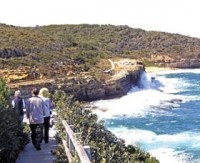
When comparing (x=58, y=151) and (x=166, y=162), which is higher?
(x=58, y=151)

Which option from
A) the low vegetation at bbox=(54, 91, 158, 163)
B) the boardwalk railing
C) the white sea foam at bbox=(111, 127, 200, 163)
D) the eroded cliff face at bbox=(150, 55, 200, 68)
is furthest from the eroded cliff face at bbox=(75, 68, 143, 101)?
the eroded cliff face at bbox=(150, 55, 200, 68)

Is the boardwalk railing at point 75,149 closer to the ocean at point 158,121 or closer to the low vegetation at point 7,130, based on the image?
the low vegetation at point 7,130

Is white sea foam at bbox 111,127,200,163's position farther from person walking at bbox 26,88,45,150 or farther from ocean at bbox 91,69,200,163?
person walking at bbox 26,88,45,150

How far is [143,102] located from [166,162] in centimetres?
2758

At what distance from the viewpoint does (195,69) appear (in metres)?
116

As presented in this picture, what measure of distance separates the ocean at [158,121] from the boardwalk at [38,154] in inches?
448

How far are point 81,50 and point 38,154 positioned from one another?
270 feet

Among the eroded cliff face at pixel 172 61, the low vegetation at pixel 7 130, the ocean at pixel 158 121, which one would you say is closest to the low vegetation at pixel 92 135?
the low vegetation at pixel 7 130

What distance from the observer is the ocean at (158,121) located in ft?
79.2

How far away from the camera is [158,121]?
35.7 meters

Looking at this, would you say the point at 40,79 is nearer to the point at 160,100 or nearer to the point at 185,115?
the point at 160,100

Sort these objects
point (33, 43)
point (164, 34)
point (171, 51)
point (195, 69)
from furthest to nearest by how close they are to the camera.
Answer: point (164, 34), point (171, 51), point (195, 69), point (33, 43)

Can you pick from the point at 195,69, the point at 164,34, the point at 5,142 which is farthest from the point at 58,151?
the point at 164,34

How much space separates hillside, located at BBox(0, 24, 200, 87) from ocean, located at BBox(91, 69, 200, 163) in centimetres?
699
